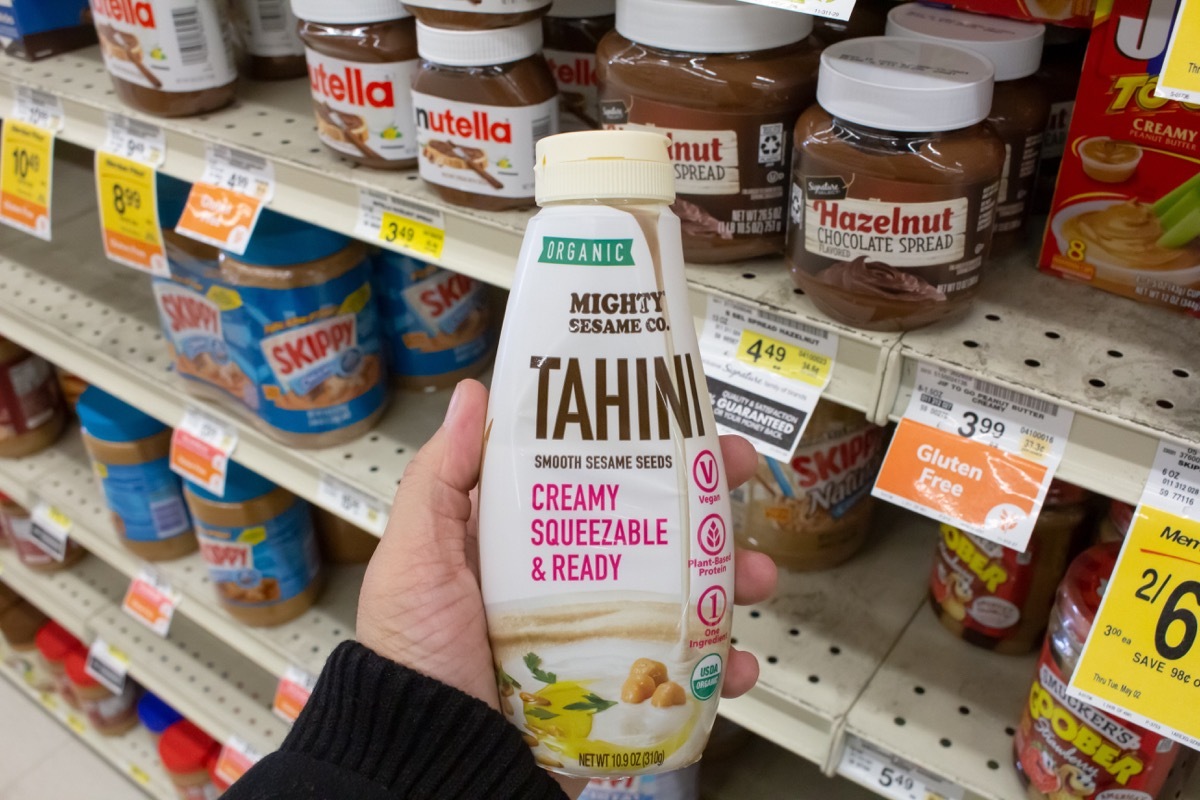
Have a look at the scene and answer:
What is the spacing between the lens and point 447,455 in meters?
0.76

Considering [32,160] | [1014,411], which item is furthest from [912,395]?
[32,160]

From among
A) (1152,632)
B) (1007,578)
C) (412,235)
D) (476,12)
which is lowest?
(1007,578)

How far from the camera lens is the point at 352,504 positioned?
1.26 meters

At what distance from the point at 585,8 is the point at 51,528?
4.70 ft

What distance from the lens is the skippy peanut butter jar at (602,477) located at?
2.11 feet

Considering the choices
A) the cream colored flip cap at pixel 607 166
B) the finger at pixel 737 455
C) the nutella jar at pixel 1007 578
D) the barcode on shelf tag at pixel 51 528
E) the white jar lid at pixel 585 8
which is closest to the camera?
the cream colored flip cap at pixel 607 166

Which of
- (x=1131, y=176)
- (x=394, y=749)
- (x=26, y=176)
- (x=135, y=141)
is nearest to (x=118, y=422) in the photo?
(x=26, y=176)

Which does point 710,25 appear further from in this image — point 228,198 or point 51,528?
point 51,528

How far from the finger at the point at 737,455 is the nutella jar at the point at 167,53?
0.77 meters

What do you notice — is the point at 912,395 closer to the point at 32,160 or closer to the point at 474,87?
the point at 474,87

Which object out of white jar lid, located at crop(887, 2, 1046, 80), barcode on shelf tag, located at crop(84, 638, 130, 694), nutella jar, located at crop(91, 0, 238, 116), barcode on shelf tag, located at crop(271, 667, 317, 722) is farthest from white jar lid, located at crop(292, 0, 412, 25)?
barcode on shelf tag, located at crop(84, 638, 130, 694)

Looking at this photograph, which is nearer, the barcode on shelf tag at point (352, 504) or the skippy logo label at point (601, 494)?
the skippy logo label at point (601, 494)

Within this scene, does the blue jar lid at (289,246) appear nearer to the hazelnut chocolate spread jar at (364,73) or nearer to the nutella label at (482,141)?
the hazelnut chocolate spread jar at (364,73)

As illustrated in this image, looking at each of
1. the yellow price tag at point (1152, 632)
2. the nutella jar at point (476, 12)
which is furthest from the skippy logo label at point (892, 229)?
the nutella jar at point (476, 12)
